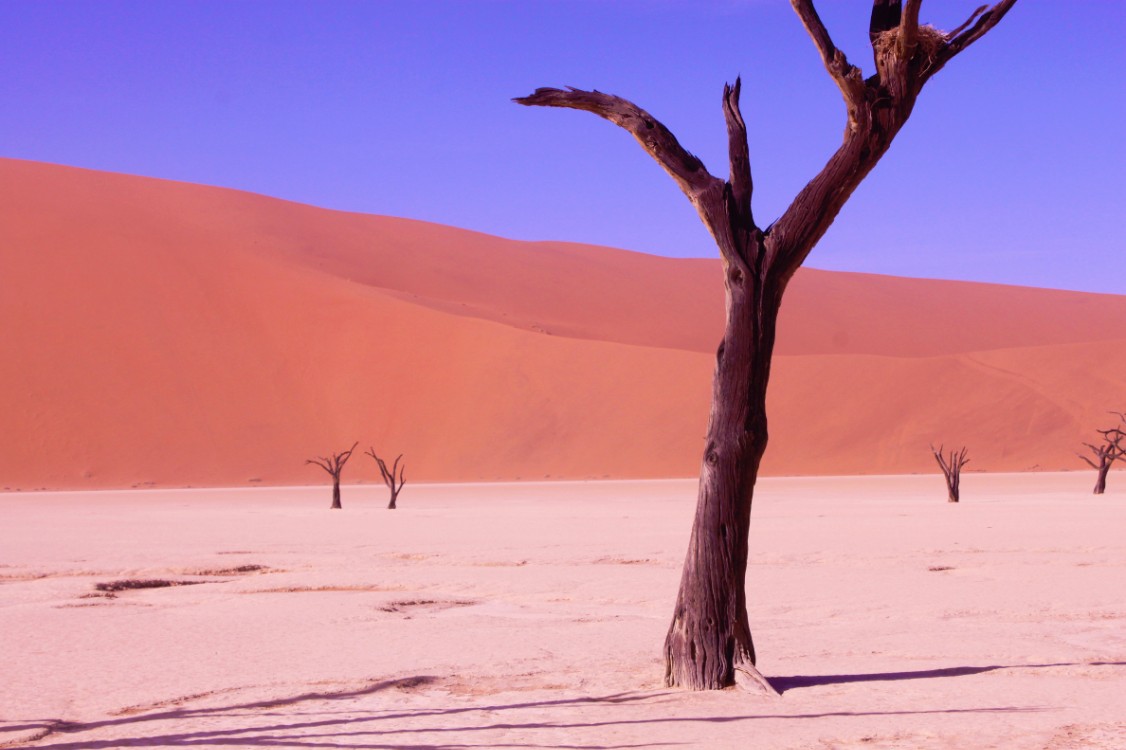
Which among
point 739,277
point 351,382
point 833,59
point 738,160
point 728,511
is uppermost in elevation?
point 351,382

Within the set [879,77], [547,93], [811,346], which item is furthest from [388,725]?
[811,346]

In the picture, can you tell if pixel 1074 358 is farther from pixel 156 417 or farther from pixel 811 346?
pixel 156 417

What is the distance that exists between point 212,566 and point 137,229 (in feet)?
191

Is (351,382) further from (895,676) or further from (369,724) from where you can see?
(369,724)

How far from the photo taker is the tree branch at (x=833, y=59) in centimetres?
650

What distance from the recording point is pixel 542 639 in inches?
345

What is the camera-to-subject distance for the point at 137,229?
2677 inches

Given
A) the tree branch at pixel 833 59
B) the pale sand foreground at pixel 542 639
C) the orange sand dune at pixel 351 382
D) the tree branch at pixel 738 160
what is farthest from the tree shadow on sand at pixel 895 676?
the orange sand dune at pixel 351 382

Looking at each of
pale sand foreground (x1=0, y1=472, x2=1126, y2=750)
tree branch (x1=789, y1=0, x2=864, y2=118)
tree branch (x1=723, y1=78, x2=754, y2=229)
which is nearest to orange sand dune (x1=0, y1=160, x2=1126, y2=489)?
pale sand foreground (x1=0, y1=472, x2=1126, y2=750)

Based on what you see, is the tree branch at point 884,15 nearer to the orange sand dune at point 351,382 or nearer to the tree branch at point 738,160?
the tree branch at point 738,160

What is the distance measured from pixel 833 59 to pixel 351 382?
49766mm

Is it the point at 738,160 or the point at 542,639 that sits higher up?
the point at 738,160

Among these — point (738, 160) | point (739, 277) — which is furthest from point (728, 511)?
point (738, 160)

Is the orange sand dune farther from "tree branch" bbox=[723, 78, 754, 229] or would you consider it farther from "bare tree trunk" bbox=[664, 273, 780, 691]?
"tree branch" bbox=[723, 78, 754, 229]
